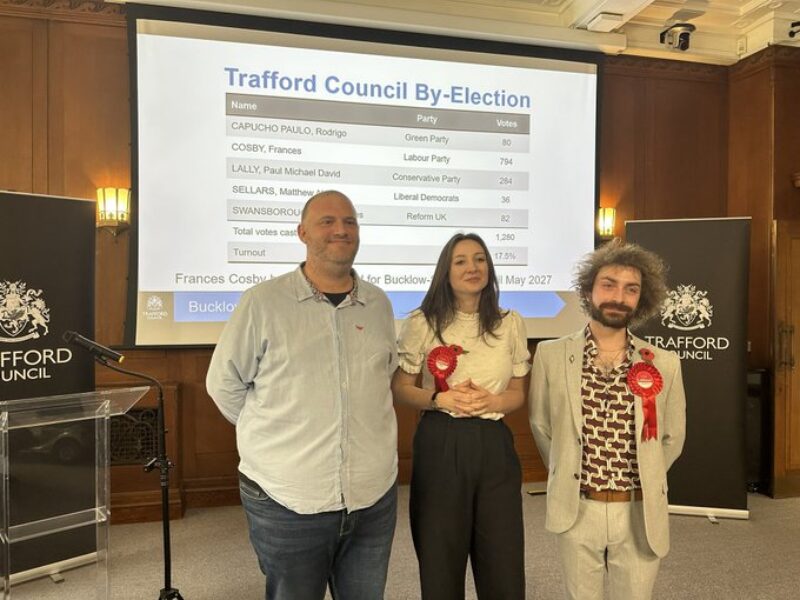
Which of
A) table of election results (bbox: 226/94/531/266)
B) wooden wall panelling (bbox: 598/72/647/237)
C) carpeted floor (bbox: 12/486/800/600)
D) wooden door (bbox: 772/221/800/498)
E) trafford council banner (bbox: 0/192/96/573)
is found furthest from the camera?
wooden wall panelling (bbox: 598/72/647/237)

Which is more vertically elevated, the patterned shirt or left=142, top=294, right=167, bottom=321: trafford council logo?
left=142, top=294, right=167, bottom=321: trafford council logo

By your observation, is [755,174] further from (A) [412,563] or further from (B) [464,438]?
(B) [464,438]

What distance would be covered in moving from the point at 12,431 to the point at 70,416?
266 mm

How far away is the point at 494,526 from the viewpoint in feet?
6.09

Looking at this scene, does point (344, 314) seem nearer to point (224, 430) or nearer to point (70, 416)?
point (70, 416)

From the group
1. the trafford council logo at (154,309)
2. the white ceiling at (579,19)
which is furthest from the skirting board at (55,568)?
the white ceiling at (579,19)

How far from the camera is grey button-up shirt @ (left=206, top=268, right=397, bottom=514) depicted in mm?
1642

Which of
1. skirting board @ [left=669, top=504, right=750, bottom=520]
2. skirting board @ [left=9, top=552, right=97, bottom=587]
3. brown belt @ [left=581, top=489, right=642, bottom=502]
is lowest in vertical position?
skirting board @ [left=669, top=504, right=750, bottom=520]

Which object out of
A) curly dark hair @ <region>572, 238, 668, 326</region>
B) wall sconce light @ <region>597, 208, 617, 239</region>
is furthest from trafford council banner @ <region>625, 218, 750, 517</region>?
curly dark hair @ <region>572, 238, 668, 326</region>

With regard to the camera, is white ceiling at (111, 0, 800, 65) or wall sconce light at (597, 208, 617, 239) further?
wall sconce light at (597, 208, 617, 239)

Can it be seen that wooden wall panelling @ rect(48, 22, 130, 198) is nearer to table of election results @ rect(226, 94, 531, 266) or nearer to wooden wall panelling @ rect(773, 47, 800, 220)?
table of election results @ rect(226, 94, 531, 266)

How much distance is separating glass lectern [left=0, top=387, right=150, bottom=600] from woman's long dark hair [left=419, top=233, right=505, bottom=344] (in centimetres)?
115

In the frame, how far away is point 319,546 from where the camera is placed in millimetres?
1673

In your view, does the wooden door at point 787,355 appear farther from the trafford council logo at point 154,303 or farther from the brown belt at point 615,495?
the trafford council logo at point 154,303
